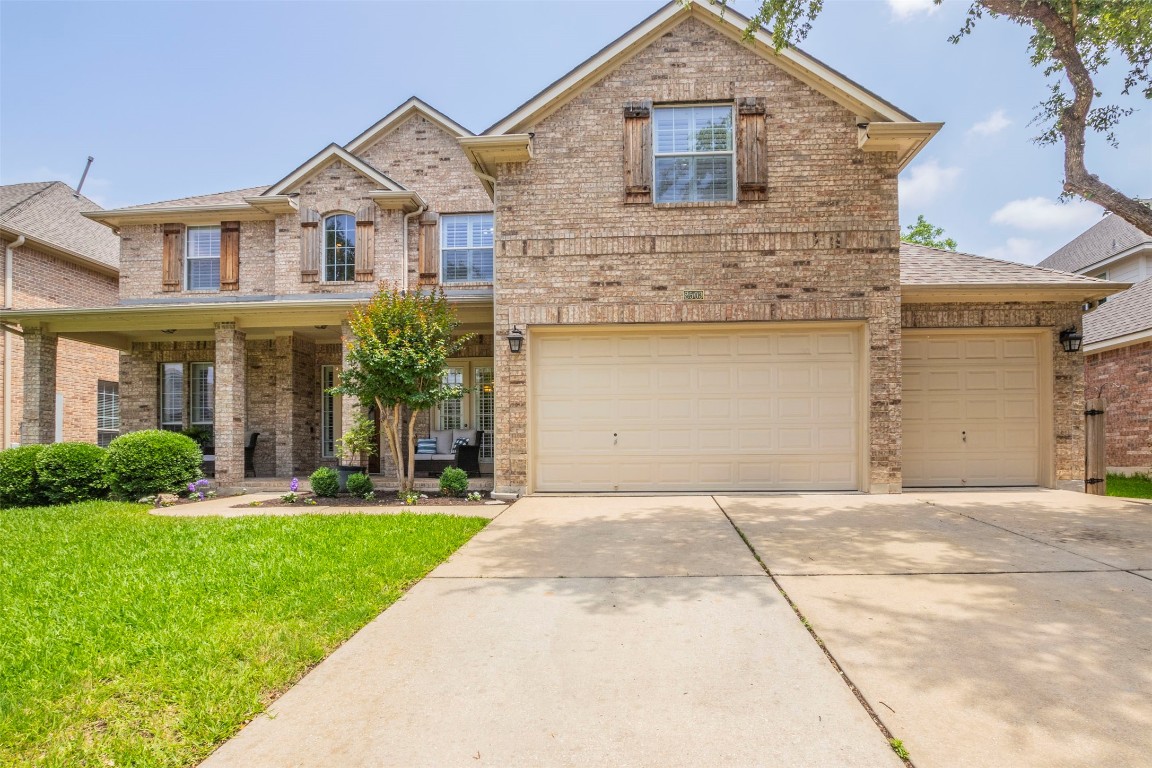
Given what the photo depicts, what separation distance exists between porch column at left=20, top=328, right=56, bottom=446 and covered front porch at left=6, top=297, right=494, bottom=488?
0.02 m

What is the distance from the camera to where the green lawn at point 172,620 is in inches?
97.6

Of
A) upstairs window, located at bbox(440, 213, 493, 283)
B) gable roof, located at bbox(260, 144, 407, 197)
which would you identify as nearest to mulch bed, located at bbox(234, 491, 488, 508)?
upstairs window, located at bbox(440, 213, 493, 283)

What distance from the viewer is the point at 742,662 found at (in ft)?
10.1

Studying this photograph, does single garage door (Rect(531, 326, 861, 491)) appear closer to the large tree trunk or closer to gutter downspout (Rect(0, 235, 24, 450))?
the large tree trunk

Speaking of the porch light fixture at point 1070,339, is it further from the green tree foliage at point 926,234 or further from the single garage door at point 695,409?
the green tree foliage at point 926,234

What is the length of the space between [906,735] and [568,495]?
6.63 metres

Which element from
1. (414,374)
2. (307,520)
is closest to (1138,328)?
(414,374)

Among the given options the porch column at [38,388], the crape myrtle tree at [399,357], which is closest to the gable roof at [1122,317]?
the crape myrtle tree at [399,357]

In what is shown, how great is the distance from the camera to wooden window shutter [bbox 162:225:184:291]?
1311 centimetres

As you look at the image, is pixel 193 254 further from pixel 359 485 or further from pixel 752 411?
pixel 752 411

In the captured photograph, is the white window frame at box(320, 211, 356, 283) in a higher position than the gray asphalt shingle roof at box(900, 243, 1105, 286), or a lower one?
higher

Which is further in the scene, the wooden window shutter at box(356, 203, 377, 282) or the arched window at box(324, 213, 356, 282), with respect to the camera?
the arched window at box(324, 213, 356, 282)

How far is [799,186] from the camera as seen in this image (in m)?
8.63

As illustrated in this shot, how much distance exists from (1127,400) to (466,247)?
15.0 m
